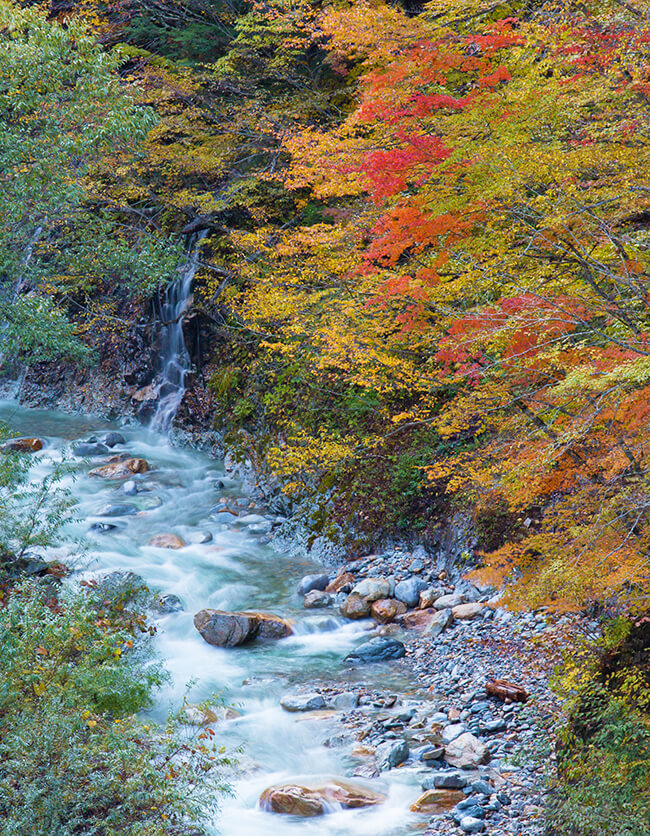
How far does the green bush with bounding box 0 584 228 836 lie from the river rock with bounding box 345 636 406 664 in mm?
2329

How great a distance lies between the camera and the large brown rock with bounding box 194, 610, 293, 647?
873 centimetres

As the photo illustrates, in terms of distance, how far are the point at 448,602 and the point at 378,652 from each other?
51.1 inches

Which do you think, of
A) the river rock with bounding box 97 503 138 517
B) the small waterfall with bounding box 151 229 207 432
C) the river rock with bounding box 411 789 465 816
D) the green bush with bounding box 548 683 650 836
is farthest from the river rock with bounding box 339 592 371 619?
the small waterfall with bounding box 151 229 207 432

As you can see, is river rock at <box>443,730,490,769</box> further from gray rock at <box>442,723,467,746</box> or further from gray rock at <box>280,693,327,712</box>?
gray rock at <box>280,693,327,712</box>

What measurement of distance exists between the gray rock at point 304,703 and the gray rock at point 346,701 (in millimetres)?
146

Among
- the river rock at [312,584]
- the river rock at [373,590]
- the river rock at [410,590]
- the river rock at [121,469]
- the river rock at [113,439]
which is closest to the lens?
the river rock at [410,590]

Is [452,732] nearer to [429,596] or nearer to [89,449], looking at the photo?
[429,596]

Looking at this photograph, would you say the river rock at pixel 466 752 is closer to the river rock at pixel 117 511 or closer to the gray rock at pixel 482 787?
the gray rock at pixel 482 787

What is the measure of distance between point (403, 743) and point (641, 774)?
243cm

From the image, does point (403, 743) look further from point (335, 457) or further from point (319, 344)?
point (319, 344)

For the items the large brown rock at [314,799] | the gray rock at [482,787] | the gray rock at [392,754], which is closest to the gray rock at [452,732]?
the gray rock at [392,754]

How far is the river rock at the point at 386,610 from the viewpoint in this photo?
9055 millimetres

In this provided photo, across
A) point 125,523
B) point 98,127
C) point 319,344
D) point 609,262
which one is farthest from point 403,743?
point 98,127

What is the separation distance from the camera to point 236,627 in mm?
8766
